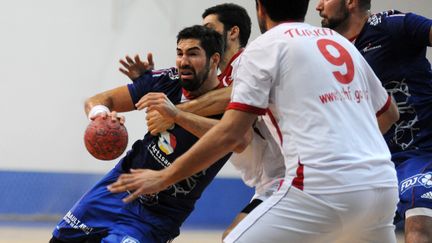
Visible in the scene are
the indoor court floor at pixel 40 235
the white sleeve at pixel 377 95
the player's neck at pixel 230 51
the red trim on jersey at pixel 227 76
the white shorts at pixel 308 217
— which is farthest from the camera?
the indoor court floor at pixel 40 235

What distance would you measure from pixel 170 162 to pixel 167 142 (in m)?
0.12

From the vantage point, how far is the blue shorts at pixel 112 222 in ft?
14.7

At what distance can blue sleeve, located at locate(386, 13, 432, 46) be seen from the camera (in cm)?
469

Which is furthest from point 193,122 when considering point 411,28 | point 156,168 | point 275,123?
point 411,28

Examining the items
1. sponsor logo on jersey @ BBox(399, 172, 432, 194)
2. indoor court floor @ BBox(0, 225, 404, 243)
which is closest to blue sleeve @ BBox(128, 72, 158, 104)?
sponsor logo on jersey @ BBox(399, 172, 432, 194)

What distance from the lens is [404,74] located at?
4.84 meters

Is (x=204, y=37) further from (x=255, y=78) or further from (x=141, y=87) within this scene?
(x=255, y=78)

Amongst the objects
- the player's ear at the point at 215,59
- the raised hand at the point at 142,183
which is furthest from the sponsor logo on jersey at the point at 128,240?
the raised hand at the point at 142,183

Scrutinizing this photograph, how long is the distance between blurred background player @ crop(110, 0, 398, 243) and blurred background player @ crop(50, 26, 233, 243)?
139cm

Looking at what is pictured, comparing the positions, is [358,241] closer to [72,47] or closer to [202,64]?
[202,64]

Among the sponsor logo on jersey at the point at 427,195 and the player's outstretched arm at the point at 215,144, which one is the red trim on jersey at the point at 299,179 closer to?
the player's outstretched arm at the point at 215,144

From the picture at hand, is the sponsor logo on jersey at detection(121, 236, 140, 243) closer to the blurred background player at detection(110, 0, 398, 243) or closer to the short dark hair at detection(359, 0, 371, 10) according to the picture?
the blurred background player at detection(110, 0, 398, 243)

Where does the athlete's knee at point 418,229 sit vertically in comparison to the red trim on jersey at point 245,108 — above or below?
below

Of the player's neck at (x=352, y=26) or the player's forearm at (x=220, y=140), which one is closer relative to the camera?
the player's forearm at (x=220, y=140)
